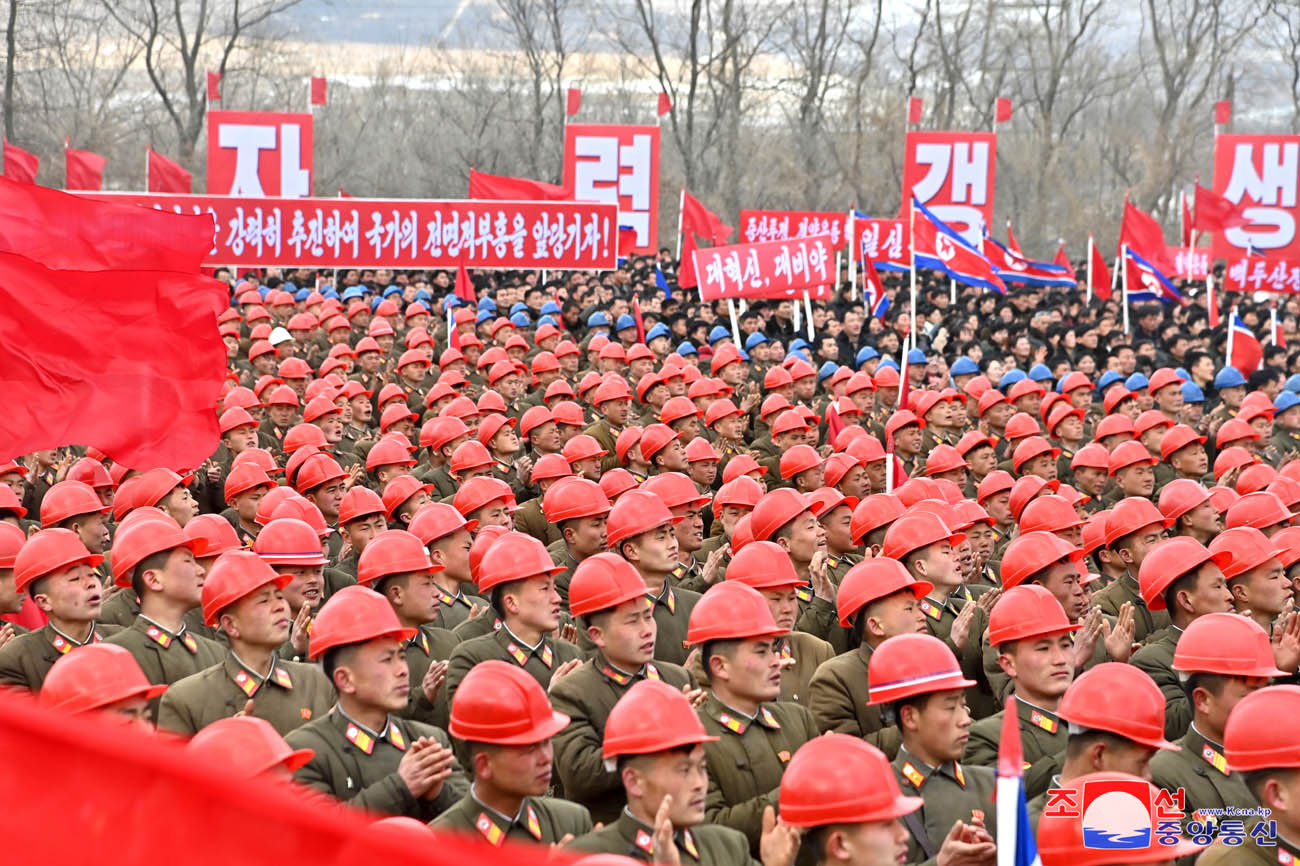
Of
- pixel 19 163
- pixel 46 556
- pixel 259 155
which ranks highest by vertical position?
pixel 259 155

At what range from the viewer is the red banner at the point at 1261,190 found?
2170 cm

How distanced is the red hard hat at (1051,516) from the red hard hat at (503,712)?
15.7 ft

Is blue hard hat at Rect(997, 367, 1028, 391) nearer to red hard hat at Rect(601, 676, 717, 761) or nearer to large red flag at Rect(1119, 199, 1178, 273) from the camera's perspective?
large red flag at Rect(1119, 199, 1178, 273)

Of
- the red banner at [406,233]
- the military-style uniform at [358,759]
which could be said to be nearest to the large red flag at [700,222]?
the red banner at [406,233]

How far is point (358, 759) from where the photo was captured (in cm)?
557

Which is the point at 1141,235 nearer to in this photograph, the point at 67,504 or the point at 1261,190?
the point at 1261,190

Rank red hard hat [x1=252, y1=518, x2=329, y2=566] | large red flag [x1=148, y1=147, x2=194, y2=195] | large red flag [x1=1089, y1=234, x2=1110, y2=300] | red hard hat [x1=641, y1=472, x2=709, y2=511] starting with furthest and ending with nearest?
large red flag [x1=148, y1=147, x2=194, y2=195] < large red flag [x1=1089, y1=234, x2=1110, y2=300] < red hard hat [x1=641, y1=472, x2=709, y2=511] < red hard hat [x1=252, y1=518, x2=329, y2=566]

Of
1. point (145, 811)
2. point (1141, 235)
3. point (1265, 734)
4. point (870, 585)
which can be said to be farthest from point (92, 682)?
point (1141, 235)

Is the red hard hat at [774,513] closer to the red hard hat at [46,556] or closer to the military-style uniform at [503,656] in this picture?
the military-style uniform at [503,656]

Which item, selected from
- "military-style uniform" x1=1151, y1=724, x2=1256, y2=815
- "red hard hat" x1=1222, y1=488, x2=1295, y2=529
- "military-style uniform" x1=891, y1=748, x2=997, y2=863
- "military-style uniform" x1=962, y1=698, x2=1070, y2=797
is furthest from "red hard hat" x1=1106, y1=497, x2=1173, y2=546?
"military-style uniform" x1=891, y1=748, x2=997, y2=863

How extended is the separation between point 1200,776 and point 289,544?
4.38m

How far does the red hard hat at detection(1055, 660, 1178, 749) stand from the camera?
16.3 feet

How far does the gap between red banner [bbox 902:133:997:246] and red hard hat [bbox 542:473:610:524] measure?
63.9 feet

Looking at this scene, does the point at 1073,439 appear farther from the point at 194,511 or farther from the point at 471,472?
the point at 194,511
